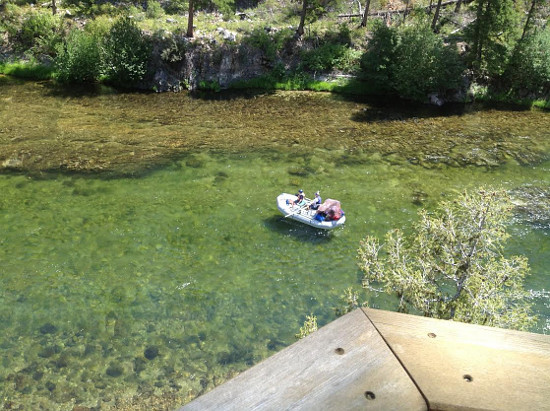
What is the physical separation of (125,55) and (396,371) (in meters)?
41.3

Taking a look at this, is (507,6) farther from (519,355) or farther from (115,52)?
(519,355)

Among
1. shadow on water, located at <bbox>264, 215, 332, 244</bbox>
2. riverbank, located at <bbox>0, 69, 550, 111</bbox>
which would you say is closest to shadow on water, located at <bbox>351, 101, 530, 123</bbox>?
riverbank, located at <bbox>0, 69, 550, 111</bbox>

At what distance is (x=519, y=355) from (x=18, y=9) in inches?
2118

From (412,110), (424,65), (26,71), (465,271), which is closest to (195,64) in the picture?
(26,71)

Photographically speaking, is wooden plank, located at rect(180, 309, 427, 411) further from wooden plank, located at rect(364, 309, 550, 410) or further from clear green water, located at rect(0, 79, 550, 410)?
clear green water, located at rect(0, 79, 550, 410)

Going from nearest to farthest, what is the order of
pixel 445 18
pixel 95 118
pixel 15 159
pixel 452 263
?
pixel 452 263 < pixel 15 159 < pixel 95 118 < pixel 445 18

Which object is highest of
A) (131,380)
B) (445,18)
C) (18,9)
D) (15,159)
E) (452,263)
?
(445,18)

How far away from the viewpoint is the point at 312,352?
2.14 meters

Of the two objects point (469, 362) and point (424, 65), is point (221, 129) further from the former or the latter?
point (469, 362)

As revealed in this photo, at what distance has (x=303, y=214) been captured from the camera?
2161 cm

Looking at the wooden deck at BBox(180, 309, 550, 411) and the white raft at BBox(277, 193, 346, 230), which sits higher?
the wooden deck at BBox(180, 309, 550, 411)

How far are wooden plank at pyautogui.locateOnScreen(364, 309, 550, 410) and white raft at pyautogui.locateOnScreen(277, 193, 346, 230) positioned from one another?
61.7ft

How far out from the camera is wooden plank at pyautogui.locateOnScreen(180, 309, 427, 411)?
75.4 inches

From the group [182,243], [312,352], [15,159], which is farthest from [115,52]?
[312,352]
